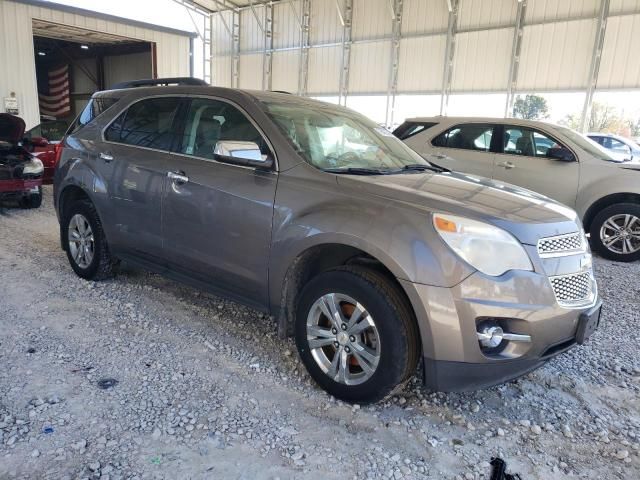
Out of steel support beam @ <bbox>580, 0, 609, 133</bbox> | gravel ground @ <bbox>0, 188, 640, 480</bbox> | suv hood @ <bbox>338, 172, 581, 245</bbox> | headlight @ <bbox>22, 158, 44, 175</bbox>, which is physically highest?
steel support beam @ <bbox>580, 0, 609, 133</bbox>

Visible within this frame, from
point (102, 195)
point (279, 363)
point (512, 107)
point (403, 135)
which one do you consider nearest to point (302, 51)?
point (512, 107)

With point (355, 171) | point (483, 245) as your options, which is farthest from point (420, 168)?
point (483, 245)

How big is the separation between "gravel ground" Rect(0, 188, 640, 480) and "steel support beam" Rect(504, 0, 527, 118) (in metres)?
12.7

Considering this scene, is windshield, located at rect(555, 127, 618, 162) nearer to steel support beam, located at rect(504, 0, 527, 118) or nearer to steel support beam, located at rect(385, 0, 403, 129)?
steel support beam, located at rect(504, 0, 527, 118)

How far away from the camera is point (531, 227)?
2.52m

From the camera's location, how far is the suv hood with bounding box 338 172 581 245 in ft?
8.18

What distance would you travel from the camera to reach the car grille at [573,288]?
2492 millimetres

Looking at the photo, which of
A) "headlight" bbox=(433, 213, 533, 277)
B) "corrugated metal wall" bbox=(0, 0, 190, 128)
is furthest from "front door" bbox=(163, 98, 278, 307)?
"corrugated metal wall" bbox=(0, 0, 190, 128)

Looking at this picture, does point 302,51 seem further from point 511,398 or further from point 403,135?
point 511,398

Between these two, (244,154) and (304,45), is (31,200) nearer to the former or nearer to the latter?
(244,154)

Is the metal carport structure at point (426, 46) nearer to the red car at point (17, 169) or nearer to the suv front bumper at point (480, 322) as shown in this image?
the red car at point (17, 169)

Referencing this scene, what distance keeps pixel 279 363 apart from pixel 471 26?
1539 centimetres

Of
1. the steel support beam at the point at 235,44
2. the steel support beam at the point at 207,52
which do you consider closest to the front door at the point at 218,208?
the steel support beam at the point at 235,44

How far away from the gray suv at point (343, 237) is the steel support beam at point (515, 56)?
1281cm
